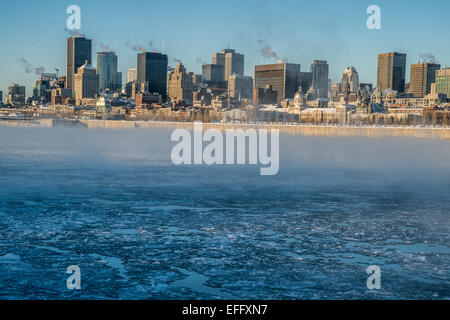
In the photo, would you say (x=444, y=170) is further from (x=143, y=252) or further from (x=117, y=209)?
(x=143, y=252)

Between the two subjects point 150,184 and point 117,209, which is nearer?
point 117,209

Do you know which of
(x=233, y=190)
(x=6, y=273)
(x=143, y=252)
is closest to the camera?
(x=6, y=273)

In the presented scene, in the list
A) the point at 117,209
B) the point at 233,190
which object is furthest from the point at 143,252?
the point at 233,190

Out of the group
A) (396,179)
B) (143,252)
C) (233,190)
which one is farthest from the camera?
(396,179)
